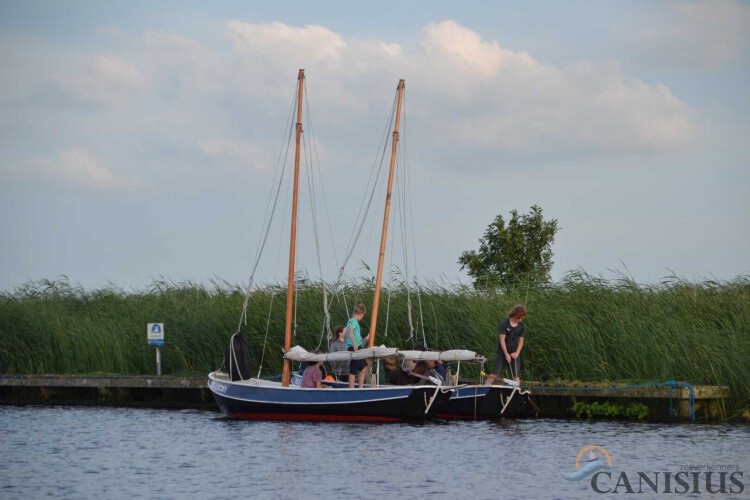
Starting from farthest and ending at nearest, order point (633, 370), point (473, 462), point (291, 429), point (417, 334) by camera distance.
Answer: point (417, 334)
point (633, 370)
point (291, 429)
point (473, 462)

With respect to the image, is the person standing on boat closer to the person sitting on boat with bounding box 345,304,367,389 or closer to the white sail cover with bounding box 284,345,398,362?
the white sail cover with bounding box 284,345,398,362

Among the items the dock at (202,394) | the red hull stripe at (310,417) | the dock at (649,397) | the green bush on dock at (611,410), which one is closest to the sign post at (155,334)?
the dock at (202,394)

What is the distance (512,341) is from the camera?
2678cm

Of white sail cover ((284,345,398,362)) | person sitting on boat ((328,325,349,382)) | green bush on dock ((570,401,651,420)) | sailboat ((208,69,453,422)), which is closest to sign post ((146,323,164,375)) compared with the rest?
sailboat ((208,69,453,422))

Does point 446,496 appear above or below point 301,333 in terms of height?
below

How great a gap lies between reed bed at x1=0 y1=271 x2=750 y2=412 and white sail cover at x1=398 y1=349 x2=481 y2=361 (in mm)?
2394

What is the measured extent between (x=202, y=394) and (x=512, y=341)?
9.76 m

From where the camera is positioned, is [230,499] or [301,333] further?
[301,333]

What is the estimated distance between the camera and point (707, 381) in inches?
1074

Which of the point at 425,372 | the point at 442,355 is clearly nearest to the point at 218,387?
the point at 425,372

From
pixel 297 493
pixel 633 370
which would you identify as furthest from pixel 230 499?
pixel 633 370

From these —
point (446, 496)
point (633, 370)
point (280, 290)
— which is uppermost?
point (280, 290)

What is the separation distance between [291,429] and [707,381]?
9.20 meters

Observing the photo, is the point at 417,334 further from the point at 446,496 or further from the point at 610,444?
the point at 446,496
